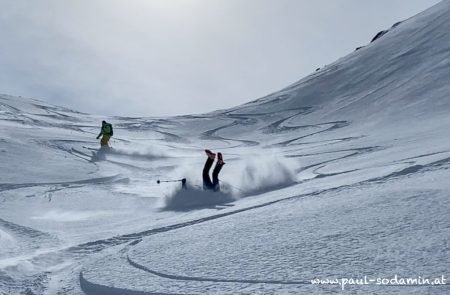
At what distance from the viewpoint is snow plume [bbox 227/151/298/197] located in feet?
42.0

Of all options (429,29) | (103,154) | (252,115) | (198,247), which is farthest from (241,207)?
(429,29)

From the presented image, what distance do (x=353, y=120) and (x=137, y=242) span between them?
25874mm

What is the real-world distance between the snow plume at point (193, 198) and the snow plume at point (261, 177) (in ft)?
1.66

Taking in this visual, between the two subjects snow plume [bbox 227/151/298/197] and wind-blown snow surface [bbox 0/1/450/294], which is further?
snow plume [bbox 227/151/298/197]

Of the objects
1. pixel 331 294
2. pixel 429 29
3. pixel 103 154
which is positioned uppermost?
pixel 429 29

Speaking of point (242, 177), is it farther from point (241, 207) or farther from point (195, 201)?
point (241, 207)

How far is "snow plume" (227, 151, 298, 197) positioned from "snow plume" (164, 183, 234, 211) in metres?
0.51

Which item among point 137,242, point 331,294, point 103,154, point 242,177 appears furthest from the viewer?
point 103,154

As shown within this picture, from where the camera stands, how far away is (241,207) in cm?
963

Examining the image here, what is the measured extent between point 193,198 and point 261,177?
2.04m

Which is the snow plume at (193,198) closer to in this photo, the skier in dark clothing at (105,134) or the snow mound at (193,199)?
the snow mound at (193,199)

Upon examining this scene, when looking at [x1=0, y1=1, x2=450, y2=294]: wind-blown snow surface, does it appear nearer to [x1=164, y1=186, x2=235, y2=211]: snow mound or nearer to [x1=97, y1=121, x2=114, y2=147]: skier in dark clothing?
[x1=164, y1=186, x2=235, y2=211]: snow mound

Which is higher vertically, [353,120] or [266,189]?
[353,120]

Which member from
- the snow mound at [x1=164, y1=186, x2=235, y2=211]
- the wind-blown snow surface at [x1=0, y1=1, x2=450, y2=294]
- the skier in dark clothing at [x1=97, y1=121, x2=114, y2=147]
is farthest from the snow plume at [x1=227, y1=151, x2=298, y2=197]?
the skier in dark clothing at [x1=97, y1=121, x2=114, y2=147]
